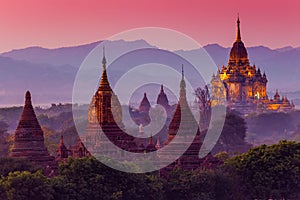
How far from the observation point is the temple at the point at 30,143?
5809 cm

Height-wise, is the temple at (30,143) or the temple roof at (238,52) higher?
the temple roof at (238,52)

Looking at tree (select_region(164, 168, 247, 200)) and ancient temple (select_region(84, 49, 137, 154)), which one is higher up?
ancient temple (select_region(84, 49, 137, 154))

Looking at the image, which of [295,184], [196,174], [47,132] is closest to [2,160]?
[196,174]

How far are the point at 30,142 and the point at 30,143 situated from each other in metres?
0.06

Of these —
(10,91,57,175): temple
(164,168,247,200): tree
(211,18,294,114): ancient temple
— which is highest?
(211,18,294,114): ancient temple

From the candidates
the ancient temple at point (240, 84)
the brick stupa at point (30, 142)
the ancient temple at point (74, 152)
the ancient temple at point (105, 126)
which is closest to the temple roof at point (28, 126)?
the brick stupa at point (30, 142)

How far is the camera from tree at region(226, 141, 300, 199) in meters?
56.9

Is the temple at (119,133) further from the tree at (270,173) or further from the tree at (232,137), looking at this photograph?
the tree at (232,137)

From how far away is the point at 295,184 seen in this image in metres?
57.3

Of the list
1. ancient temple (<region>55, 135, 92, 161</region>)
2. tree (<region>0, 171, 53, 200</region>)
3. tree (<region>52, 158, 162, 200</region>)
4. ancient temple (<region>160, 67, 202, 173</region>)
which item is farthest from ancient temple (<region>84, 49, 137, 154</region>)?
tree (<region>0, 171, 53, 200</region>)

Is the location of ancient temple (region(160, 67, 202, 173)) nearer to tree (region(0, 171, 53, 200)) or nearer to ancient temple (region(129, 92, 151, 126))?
tree (region(0, 171, 53, 200))

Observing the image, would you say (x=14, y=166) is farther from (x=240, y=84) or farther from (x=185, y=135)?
(x=240, y=84)

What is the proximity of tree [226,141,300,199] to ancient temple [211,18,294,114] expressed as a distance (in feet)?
342

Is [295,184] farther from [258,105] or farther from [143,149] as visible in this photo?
[258,105]
